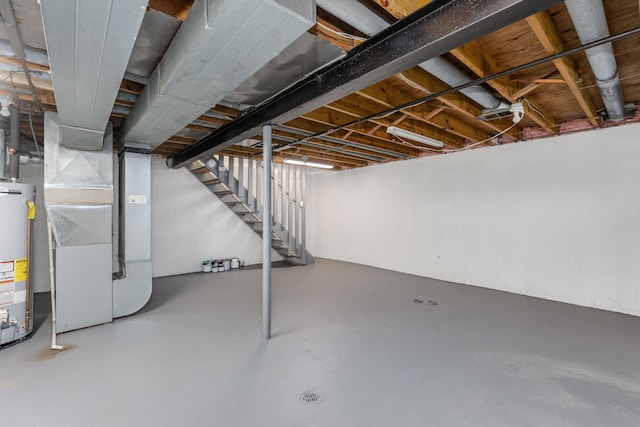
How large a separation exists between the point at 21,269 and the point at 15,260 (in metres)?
0.11

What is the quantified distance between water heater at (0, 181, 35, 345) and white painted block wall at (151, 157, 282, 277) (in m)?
2.52

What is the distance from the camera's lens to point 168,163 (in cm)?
534

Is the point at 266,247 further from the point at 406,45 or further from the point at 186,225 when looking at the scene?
the point at 186,225

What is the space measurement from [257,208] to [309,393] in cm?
416

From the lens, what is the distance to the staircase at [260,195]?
5383mm

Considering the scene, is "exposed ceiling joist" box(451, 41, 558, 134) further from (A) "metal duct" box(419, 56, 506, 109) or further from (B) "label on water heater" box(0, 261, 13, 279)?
(B) "label on water heater" box(0, 261, 13, 279)

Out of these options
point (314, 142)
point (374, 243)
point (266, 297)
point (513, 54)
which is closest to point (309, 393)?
point (266, 297)

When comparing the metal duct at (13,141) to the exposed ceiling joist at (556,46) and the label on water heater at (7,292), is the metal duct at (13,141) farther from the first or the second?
the exposed ceiling joist at (556,46)

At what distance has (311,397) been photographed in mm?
1904

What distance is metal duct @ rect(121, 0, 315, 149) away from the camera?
49.1 inches

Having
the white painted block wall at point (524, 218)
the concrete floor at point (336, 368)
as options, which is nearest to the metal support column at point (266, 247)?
the concrete floor at point (336, 368)

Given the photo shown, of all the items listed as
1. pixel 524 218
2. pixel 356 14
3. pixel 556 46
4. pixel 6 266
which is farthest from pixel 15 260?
pixel 524 218

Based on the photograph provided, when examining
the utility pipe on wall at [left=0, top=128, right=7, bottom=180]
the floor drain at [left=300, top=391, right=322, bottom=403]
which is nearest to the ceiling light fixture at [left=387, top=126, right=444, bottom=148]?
the floor drain at [left=300, top=391, right=322, bottom=403]

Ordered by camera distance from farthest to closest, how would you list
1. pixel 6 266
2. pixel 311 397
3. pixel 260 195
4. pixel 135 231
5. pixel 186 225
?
pixel 260 195
pixel 186 225
pixel 135 231
pixel 6 266
pixel 311 397
